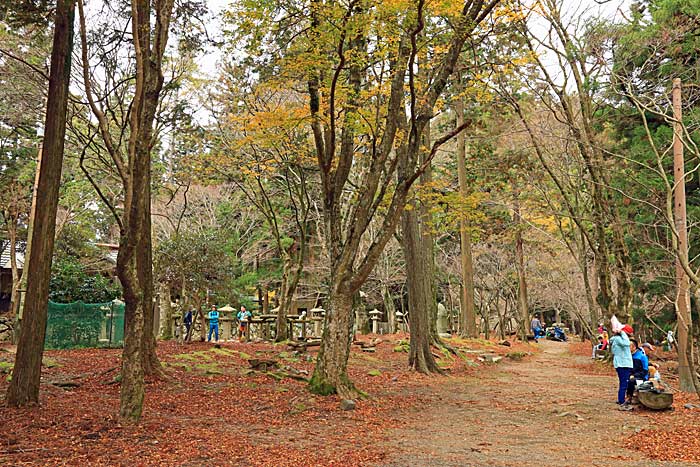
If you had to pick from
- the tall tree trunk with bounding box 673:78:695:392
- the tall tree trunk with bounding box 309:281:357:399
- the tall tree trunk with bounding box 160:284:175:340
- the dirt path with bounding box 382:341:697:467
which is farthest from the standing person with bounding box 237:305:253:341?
the tall tree trunk with bounding box 673:78:695:392

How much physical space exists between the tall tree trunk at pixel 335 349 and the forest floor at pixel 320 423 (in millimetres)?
343

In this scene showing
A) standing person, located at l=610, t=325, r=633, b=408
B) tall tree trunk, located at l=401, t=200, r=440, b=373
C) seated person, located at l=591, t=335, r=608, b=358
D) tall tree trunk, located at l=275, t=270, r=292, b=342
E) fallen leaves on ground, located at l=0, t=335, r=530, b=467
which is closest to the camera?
fallen leaves on ground, located at l=0, t=335, r=530, b=467

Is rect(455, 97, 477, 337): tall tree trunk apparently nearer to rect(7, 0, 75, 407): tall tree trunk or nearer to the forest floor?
the forest floor

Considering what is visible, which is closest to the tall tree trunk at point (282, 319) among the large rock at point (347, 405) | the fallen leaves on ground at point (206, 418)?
the fallen leaves on ground at point (206, 418)

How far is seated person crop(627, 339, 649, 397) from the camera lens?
10094mm

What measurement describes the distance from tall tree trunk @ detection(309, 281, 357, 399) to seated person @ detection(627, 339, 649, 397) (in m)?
5.02

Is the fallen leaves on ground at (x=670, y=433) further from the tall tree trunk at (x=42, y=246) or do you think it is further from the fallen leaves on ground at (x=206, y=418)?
the tall tree trunk at (x=42, y=246)

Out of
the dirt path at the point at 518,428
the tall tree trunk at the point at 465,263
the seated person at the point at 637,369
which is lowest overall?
the dirt path at the point at 518,428

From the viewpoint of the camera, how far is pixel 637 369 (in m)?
10.2

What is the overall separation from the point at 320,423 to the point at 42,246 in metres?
4.85

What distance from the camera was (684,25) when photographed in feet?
46.6

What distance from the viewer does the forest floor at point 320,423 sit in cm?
640

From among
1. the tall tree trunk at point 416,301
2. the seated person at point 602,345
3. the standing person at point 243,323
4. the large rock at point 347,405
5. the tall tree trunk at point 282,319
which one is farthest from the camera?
the standing person at point 243,323

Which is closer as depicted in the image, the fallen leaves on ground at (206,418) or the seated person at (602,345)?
the fallen leaves on ground at (206,418)
